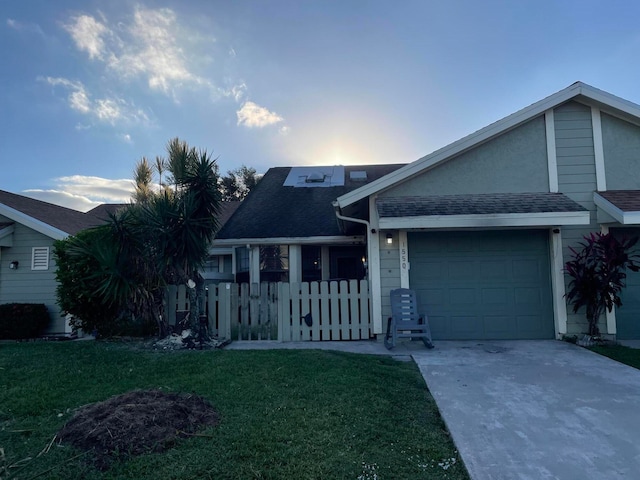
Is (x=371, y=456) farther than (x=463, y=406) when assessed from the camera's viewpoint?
No

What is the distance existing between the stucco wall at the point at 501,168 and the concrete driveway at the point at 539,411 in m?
3.32

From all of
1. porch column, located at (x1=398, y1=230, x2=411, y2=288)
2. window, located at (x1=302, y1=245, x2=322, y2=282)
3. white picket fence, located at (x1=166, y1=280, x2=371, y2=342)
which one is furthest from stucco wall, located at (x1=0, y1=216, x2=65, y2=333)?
porch column, located at (x1=398, y1=230, x2=411, y2=288)

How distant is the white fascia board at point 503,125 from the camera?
7109 mm

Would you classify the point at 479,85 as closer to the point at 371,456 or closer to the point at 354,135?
the point at 354,135

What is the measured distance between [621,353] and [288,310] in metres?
5.91

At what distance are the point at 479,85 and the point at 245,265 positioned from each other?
30.3ft

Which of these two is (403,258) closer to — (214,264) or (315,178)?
(315,178)

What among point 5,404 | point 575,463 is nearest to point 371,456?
point 575,463

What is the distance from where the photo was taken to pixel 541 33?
31.3 ft

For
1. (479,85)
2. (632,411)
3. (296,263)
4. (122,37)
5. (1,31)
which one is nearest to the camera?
(632,411)

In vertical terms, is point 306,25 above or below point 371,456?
above

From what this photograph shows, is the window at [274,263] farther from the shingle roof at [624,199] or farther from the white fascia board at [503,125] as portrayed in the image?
the shingle roof at [624,199]

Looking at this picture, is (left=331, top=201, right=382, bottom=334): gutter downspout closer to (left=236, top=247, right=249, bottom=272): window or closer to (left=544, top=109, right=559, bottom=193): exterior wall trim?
(left=544, top=109, right=559, bottom=193): exterior wall trim

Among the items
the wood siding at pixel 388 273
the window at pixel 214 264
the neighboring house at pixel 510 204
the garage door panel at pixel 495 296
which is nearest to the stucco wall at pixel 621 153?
the neighboring house at pixel 510 204
